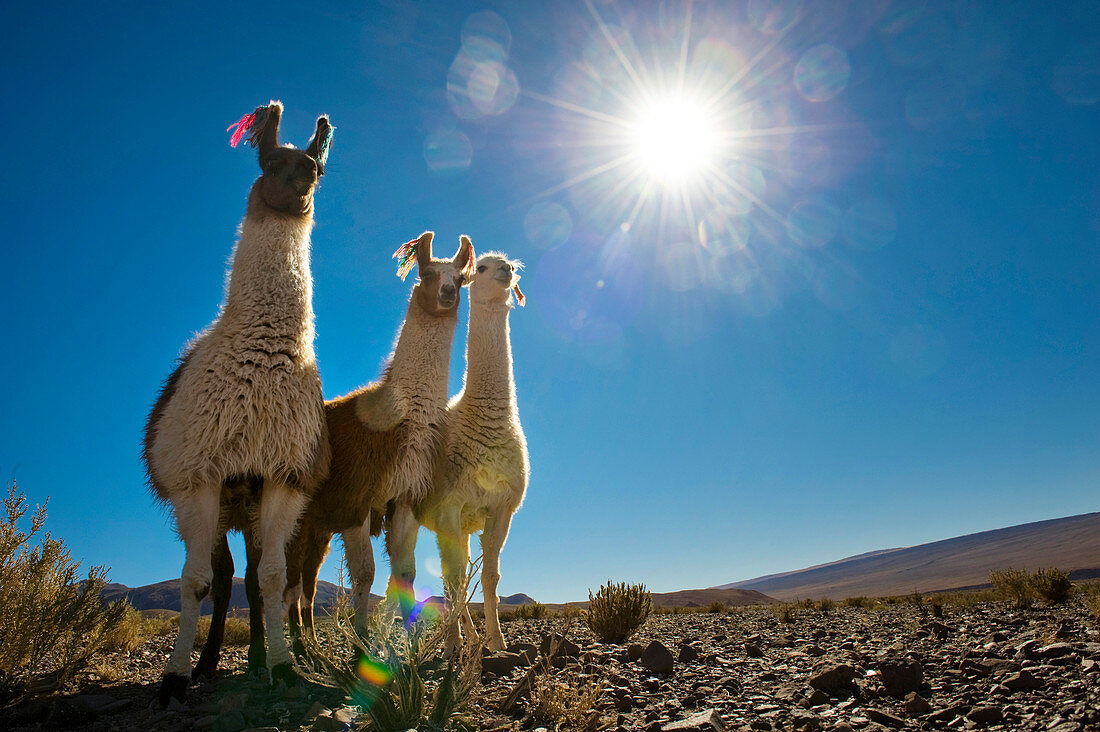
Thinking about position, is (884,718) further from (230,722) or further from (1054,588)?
(1054,588)

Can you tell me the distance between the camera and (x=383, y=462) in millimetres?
4953

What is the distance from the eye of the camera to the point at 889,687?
11.2 feet

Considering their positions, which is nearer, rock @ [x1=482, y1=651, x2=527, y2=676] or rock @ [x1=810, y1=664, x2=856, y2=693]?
rock @ [x1=810, y1=664, x2=856, y2=693]

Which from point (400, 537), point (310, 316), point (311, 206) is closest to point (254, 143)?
point (311, 206)

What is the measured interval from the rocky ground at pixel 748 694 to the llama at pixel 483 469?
3.47 ft

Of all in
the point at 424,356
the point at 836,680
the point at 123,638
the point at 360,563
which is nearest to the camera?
the point at 836,680

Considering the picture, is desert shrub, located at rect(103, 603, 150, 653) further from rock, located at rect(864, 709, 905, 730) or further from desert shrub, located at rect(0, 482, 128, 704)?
rock, located at rect(864, 709, 905, 730)

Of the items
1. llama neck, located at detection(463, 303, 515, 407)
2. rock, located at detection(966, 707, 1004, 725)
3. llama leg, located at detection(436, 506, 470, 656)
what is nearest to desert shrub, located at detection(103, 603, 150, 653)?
llama leg, located at detection(436, 506, 470, 656)

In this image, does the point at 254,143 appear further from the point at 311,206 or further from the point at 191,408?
the point at 191,408

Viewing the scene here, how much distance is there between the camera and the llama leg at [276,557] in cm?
388

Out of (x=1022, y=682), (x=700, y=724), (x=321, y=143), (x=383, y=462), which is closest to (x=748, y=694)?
(x=700, y=724)

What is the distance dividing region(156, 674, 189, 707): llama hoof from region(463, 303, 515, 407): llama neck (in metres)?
3.27

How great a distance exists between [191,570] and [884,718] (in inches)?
162

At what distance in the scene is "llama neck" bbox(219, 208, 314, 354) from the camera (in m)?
4.37
